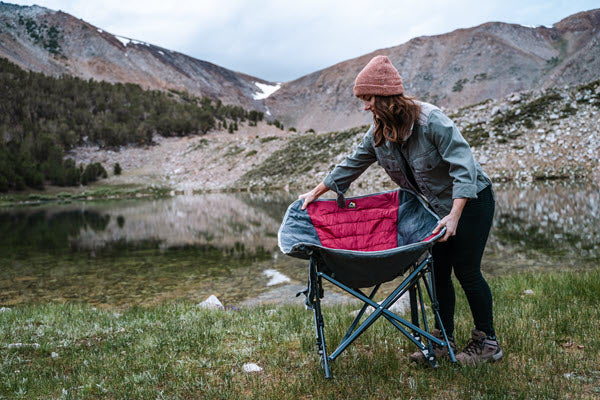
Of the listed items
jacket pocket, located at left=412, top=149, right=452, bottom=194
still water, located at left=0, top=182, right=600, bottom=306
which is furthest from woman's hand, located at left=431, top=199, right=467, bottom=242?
still water, located at left=0, top=182, right=600, bottom=306

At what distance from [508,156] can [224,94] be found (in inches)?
4425

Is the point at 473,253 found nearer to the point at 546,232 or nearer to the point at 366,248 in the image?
the point at 366,248

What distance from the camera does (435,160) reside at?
138 inches

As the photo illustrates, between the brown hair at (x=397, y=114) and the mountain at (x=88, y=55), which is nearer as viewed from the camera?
the brown hair at (x=397, y=114)

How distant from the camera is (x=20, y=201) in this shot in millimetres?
42688

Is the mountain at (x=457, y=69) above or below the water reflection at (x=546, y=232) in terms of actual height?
above

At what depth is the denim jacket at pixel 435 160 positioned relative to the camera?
130 inches

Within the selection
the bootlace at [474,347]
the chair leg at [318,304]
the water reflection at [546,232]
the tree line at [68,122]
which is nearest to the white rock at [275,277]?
the water reflection at [546,232]

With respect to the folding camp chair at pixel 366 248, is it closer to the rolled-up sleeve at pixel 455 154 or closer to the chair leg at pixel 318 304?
the chair leg at pixel 318 304

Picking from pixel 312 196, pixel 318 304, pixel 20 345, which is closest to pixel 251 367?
pixel 318 304

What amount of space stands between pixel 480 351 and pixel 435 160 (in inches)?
66.2

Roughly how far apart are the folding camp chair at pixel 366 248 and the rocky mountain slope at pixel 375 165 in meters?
23.6

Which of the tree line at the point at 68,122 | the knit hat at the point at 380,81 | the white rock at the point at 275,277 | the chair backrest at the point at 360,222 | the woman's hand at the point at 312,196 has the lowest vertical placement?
the white rock at the point at 275,277

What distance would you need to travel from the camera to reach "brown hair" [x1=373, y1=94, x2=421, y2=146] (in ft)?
11.2
